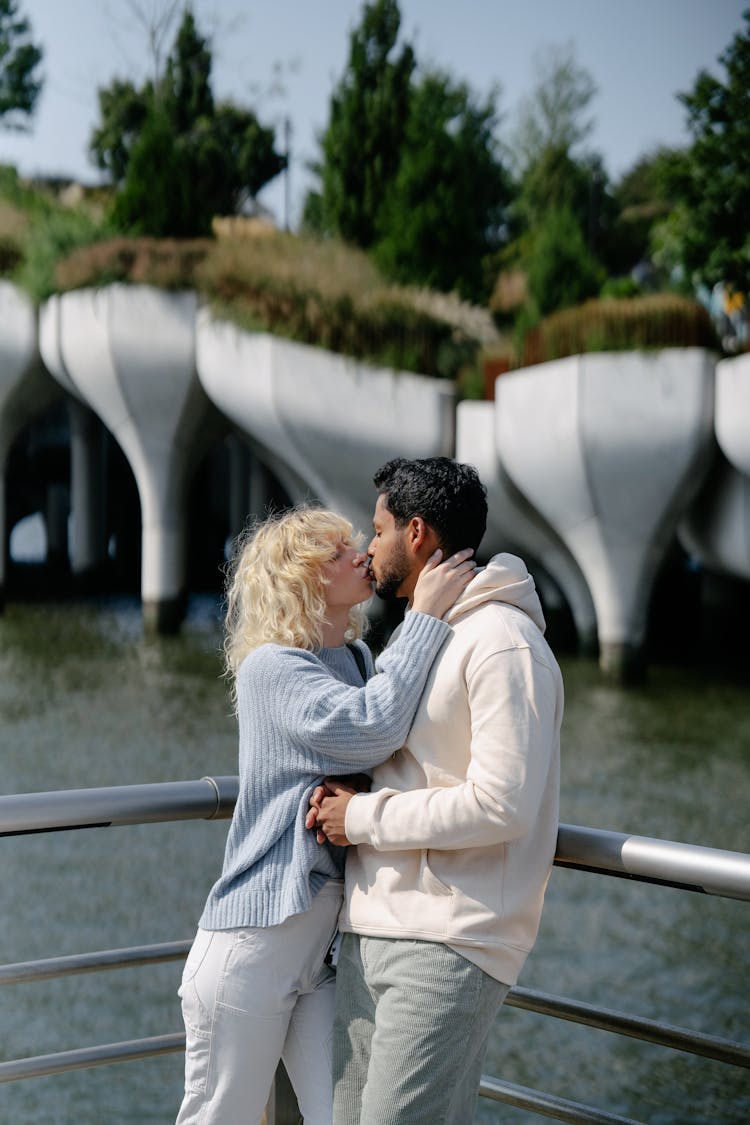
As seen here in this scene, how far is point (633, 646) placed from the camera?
61.8 ft

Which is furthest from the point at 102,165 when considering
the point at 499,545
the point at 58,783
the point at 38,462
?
the point at 58,783

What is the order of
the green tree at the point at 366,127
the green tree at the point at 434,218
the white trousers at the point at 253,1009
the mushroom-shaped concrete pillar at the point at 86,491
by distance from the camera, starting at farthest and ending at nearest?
the mushroom-shaped concrete pillar at the point at 86,491
the green tree at the point at 366,127
the green tree at the point at 434,218
the white trousers at the point at 253,1009

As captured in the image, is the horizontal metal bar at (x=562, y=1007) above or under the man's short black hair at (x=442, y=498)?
under

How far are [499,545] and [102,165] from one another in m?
30.1

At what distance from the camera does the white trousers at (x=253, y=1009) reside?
83.0 inches

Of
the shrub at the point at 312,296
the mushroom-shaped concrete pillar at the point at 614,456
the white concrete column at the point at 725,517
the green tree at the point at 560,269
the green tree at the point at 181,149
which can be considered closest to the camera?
the mushroom-shaped concrete pillar at the point at 614,456

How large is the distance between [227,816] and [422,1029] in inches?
27.0

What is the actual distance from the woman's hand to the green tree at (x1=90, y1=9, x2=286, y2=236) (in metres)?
21.6

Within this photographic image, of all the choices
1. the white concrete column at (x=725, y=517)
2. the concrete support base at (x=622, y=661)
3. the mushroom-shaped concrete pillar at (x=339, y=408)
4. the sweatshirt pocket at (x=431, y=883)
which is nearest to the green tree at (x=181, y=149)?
the mushroom-shaped concrete pillar at (x=339, y=408)

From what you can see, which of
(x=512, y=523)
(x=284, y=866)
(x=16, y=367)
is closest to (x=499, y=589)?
(x=284, y=866)

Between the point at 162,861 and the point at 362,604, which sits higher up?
the point at 362,604

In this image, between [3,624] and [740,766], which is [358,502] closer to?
[3,624]

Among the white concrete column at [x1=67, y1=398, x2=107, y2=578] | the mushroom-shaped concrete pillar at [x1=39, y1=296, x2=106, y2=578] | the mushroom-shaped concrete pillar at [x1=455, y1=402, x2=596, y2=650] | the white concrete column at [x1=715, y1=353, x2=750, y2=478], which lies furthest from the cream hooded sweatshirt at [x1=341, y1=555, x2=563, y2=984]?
the white concrete column at [x1=67, y1=398, x2=107, y2=578]

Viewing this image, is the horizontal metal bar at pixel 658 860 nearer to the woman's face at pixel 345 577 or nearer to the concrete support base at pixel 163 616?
the woman's face at pixel 345 577
